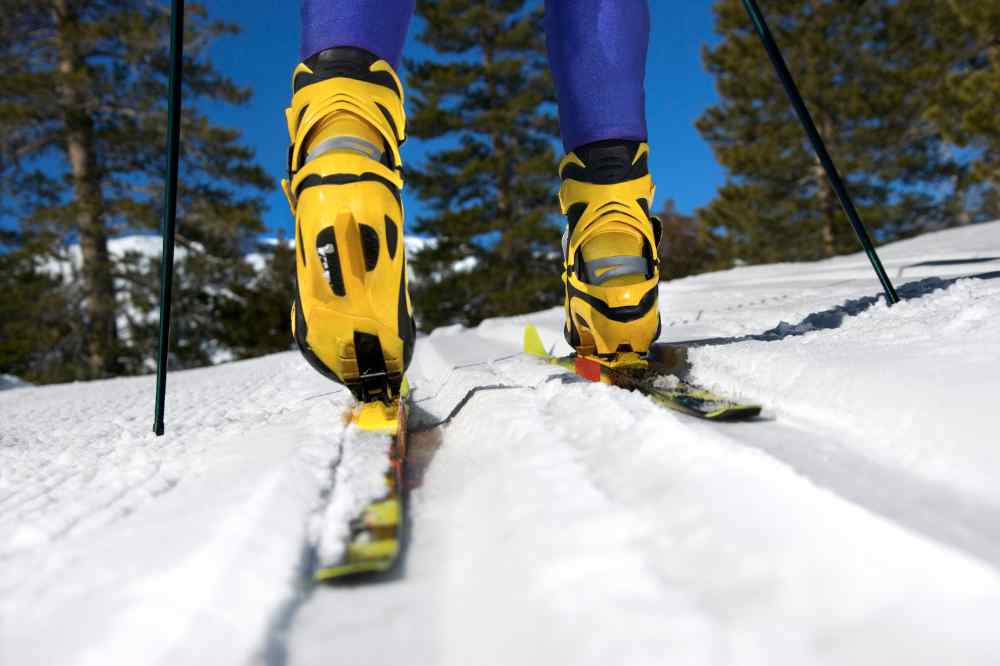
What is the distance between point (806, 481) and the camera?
1.22 feet

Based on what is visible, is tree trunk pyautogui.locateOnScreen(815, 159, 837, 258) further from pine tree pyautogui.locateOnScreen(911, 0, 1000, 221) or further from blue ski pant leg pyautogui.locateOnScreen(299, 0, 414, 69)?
blue ski pant leg pyautogui.locateOnScreen(299, 0, 414, 69)

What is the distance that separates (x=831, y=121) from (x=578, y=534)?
11.0 m

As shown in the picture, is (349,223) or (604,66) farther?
(604,66)

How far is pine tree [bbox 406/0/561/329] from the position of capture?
971cm

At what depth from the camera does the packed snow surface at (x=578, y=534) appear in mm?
268

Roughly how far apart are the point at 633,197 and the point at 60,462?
938 millimetres

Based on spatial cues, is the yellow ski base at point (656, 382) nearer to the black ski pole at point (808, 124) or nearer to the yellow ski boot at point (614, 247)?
the yellow ski boot at point (614, 247)

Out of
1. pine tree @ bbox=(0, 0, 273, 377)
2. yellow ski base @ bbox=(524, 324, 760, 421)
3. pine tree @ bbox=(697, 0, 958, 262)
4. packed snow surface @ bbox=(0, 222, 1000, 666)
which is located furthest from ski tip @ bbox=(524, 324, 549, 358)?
pine tree @ bbox=(697, 0, 958, 262)

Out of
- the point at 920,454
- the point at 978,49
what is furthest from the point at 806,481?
the point at 978,49

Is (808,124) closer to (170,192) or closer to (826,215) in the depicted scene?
(170,192)

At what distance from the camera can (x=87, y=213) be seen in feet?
21.6

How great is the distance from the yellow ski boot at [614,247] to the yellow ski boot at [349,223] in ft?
1.17

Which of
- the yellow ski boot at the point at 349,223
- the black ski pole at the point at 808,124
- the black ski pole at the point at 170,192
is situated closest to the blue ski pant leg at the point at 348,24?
the yellow ski boot at the point at 349,223

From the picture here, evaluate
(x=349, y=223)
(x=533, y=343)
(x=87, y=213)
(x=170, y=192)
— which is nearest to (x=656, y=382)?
(x=349, y=223)
